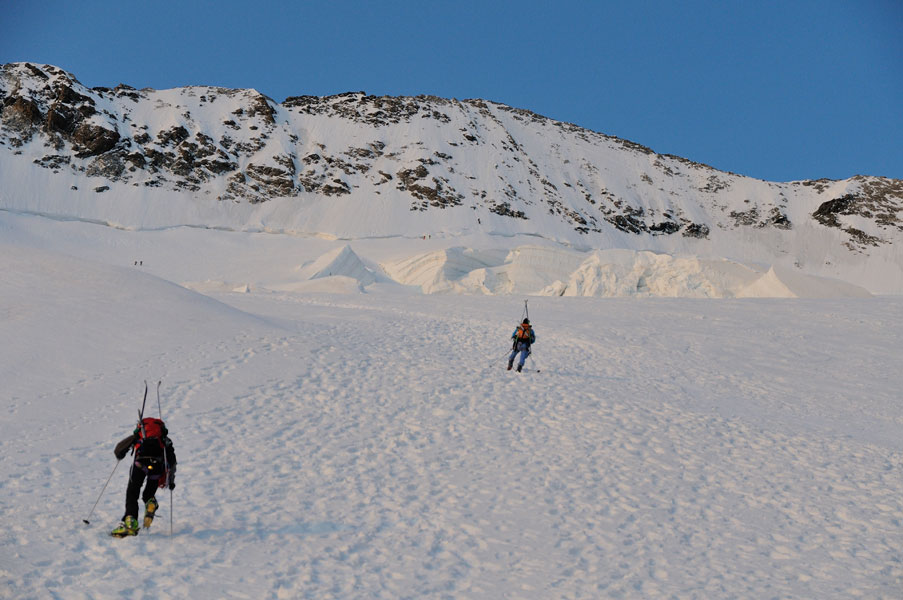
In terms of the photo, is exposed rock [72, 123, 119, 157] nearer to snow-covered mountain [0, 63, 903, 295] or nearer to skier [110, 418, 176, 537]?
snow-covered mountain [0, 63, 903, 295]

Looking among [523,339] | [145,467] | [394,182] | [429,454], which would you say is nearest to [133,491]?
[145,467]

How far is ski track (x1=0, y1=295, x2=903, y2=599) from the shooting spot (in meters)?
6.29

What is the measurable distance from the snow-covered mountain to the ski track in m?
69.7

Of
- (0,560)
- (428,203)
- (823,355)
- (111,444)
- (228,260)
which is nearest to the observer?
(0,560)

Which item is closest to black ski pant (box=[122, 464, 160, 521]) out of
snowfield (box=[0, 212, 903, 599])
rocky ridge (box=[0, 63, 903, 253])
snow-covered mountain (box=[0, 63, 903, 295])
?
snowfield (box=[0, 212, 903, 599])

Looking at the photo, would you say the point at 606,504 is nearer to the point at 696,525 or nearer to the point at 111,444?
the point at 696,525

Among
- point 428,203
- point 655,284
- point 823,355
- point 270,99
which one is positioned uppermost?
point 270,99

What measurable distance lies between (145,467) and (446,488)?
13.1 feet

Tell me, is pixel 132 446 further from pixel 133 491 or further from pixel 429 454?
pixel 429 454

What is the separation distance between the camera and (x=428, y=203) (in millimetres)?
101000

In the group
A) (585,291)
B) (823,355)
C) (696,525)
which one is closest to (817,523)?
(696,525)

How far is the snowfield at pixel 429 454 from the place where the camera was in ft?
21.1

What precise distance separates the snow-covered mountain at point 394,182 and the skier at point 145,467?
78.0 m

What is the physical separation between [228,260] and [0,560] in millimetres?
61572
